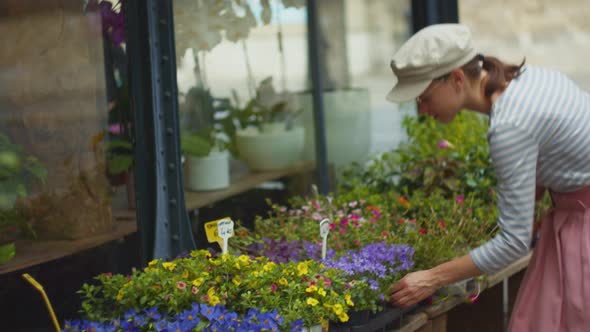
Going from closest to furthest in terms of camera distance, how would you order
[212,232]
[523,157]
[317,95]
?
[523,157] < [212,232] < [317,95]

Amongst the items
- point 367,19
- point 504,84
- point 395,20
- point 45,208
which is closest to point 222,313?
point 45,208

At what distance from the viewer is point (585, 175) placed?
221cm

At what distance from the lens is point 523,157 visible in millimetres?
2020

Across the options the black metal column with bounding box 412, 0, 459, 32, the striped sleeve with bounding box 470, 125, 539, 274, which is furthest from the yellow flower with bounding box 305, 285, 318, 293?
the black metal column with bounding box 412, 0, 459, 32

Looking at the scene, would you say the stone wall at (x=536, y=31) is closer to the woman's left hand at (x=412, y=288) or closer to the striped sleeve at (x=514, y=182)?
the woman's left hand at (x=412, y=288)

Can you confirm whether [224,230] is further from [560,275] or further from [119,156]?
[560,275]

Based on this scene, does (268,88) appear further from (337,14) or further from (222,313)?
(222,313)

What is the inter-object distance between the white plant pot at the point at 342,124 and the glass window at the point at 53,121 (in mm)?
1386

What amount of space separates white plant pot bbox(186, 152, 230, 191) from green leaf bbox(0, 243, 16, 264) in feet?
2.74

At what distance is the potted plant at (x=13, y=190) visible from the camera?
92.7 inches

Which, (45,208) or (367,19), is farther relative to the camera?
(367,19)

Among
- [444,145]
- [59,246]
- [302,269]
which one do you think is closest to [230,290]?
[302,269]

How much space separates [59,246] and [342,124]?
1980mm

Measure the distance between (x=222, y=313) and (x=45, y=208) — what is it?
2.72 feet
